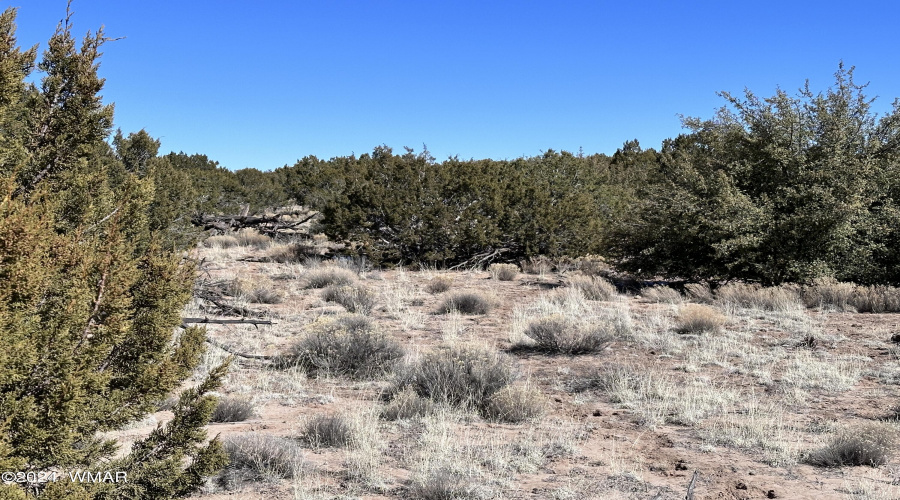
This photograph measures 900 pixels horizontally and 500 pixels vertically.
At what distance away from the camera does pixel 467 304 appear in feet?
42.0

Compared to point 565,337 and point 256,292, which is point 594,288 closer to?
point 565,337

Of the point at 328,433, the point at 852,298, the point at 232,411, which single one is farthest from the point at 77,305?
the point at 852,298

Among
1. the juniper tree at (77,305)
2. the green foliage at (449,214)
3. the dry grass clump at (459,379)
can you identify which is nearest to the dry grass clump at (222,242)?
the green foliage at (449,214)

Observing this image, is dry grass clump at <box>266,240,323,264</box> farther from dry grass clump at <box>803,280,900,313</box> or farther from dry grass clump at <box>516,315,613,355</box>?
dry grass clump at <box>803,280,900,313</box>

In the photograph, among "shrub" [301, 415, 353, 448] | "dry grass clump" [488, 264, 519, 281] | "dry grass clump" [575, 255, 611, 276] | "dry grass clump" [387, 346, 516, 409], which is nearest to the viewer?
"shrub" [301, 415, 353, 448]

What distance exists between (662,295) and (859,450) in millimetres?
8962

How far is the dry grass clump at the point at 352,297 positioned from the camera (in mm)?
12484

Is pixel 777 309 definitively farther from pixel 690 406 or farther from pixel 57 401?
pixel 57 401

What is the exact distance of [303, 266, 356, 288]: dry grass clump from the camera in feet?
50.1

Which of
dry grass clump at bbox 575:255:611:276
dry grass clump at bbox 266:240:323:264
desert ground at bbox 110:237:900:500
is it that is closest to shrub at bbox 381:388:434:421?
desert ground at bbox 110:237:900:500

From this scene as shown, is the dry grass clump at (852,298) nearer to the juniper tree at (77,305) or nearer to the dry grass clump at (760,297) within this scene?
the dry grass clump at (760,297)

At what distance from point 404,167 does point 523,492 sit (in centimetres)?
1582

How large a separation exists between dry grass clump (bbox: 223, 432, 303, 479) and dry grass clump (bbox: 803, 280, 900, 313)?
11.2 m

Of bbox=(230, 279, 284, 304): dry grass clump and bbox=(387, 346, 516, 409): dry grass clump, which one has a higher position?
bbox=(230, 279, 284, 304): dry grass clump
